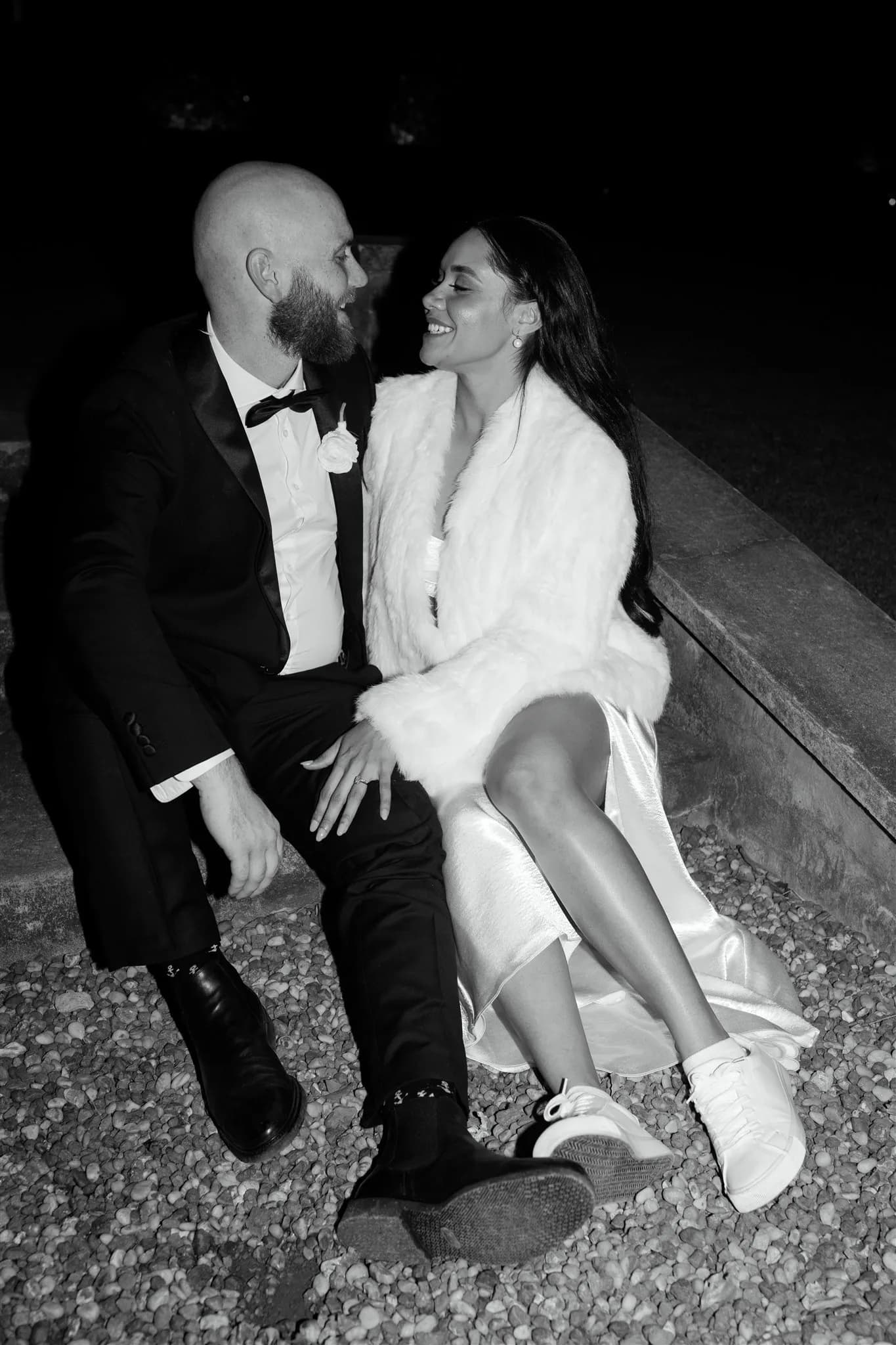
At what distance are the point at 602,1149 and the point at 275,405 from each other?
1781mm

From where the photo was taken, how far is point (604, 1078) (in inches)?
114

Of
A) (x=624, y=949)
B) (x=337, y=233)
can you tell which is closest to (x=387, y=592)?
(x=337, y=233)

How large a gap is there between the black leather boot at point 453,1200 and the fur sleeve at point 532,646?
0.82 m

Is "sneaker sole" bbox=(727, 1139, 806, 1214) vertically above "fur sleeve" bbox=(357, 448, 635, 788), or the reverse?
A: "fur sleeve" bbox=(357, 448, 635, 788)

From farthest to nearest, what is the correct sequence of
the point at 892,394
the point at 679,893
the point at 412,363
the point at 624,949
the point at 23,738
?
the point at 892,394, the point at 412,363, the point at 23,738, the point at 679,893, the point at 624,949

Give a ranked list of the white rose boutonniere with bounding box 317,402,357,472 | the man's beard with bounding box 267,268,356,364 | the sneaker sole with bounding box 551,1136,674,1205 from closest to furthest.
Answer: the sneaker sole with bounding box 551,1136,674,1205 → the man's beard with bounding box 267,268,356,364 → the white rose boutonniere with bounding box 317,402,357,472

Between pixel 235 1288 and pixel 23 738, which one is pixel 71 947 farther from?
pixel 235 1288

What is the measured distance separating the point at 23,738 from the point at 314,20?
56.6 ft

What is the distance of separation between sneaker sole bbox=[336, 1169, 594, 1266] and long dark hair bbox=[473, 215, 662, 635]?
163 centimetres

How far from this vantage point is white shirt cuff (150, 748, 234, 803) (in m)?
2.60

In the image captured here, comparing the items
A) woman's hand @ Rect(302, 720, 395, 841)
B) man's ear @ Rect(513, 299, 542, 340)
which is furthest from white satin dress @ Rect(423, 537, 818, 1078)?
man's ear @ Rect(513, 299, 542, 340)

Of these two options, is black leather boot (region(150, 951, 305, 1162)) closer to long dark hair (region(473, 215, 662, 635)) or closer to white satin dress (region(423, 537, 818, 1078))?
white satin dress (region(423, 537, 818, 1078))

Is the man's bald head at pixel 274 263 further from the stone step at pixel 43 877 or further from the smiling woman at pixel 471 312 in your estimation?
the stone step at pixel 43 877

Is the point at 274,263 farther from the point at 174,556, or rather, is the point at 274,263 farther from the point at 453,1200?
the point at 453,1200
